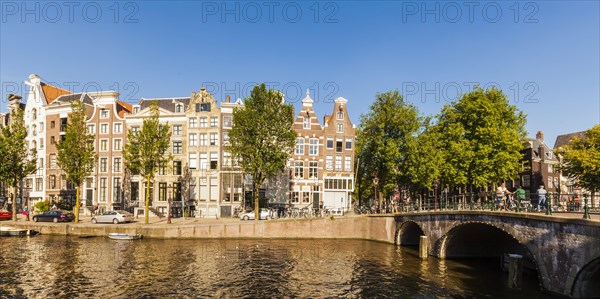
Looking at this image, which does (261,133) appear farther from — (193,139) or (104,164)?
(104,164)

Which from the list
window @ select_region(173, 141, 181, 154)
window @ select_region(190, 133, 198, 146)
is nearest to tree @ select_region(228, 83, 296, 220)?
window @ select_region(190, 133, 198, 146)

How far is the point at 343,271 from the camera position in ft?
98.4

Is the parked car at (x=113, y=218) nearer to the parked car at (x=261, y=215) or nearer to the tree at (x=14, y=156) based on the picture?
the tree at (x=14, y=156)

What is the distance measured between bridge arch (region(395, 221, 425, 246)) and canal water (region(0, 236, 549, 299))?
2.99 m

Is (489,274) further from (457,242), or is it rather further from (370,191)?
(370,191)

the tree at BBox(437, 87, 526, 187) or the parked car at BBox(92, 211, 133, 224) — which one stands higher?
the tree at BBox(437, 87, 526, 187)

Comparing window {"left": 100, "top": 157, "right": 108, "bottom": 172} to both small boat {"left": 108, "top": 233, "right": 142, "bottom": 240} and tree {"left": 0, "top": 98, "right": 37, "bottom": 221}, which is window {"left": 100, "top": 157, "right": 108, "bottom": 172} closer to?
tree {"left": 0, "top": 98, "right": 37, "bottom": 221}

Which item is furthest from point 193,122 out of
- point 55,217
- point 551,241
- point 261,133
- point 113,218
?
point 551,241

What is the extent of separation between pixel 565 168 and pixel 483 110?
46.8ft

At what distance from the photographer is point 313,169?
6081cm

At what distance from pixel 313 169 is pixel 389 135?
12.3m

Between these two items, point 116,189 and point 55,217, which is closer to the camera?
point 55,217

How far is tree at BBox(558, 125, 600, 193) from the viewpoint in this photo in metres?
48.8

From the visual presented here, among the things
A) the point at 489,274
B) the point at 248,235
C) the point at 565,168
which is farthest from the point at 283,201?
the point at 565,168
